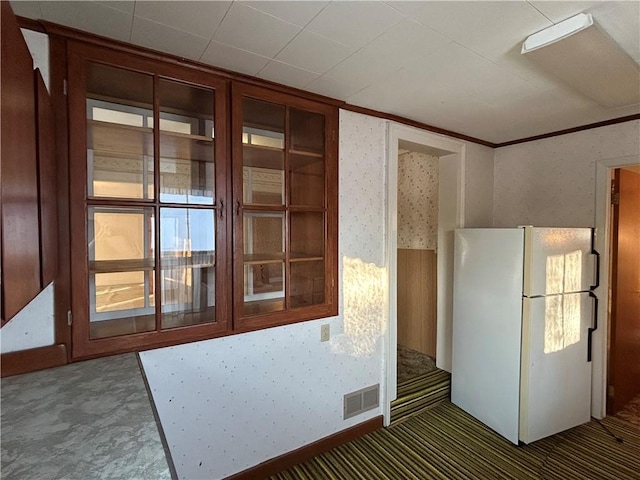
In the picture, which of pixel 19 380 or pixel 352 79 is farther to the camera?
pixel 352 79

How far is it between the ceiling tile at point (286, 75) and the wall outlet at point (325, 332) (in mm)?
1548

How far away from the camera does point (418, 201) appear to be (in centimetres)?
340

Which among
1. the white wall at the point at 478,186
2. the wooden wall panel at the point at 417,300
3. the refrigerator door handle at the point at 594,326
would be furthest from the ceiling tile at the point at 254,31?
the refrigerator door handle at the point at 594,326

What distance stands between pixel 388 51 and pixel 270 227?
1148 mm

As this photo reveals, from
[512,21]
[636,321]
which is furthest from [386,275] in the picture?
[636,321]

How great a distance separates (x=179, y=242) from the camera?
167 centimetres

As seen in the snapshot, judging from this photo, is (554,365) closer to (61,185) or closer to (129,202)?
(129,202)

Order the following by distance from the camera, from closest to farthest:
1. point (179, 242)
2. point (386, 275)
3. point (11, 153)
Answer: point (11, 153) → point (179, 242) → point (386, 275)

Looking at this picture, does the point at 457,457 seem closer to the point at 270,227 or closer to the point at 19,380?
the point at 270,227

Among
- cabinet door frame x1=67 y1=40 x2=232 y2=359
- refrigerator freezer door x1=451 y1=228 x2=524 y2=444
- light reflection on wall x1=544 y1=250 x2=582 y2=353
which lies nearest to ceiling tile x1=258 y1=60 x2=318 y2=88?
cabinet door frame x1=67 y1=40 x2=232 y2=359

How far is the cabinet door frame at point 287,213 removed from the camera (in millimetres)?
1757

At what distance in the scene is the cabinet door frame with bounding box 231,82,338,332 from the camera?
176 centimetres

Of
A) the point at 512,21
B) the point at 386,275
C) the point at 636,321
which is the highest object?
the point at 512,21

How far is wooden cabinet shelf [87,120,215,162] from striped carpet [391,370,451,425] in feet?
7.64
